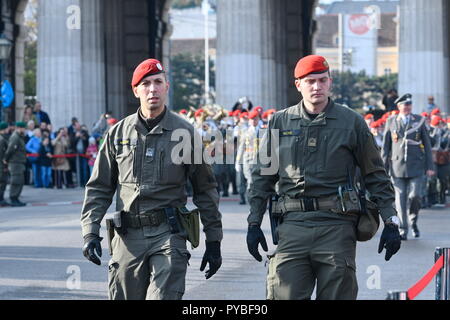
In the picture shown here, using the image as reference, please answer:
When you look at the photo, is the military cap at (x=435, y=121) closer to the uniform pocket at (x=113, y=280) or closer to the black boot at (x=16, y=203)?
the black boot at (x=16, y=203)

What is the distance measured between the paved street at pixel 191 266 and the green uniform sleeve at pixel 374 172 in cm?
348

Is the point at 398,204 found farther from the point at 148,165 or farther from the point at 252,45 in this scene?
the point at 252,45

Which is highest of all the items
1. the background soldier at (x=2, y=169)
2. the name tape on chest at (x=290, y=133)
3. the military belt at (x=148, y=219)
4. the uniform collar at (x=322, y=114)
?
the uniform collar at (x=322, y=114)

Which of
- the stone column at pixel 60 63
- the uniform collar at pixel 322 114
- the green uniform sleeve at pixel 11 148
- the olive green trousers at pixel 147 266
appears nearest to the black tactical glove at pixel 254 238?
the olive green trousers at pixel 147 266

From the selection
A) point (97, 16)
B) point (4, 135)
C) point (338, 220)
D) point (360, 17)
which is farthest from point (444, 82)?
point (360, 17)

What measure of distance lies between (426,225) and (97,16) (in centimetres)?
2070

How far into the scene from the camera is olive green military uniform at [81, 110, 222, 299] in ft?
26.1

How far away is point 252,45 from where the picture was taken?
35750mm

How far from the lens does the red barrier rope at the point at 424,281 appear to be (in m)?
6.97

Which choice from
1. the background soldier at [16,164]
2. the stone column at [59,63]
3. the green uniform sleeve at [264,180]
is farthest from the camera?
the stone column at [59,63]

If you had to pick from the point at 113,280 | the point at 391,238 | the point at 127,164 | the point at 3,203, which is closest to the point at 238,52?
the point at 3,203

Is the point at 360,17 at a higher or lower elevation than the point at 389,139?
higher

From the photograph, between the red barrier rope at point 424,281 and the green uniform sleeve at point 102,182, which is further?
the green uniform sleeve at point 102,182

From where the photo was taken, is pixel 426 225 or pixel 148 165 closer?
pixel 148 165
